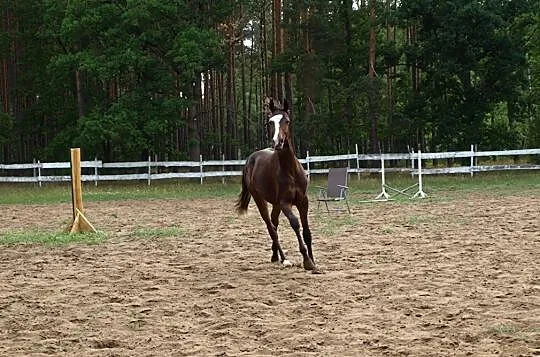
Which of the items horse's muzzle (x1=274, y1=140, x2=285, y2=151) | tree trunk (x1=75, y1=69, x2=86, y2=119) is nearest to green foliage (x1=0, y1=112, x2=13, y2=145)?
tree trunk (x1=75, y1=69, x2=86, y2=119)

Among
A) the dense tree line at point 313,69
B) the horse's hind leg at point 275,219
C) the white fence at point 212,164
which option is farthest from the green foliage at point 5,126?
the horse's hind leg at point 275,219

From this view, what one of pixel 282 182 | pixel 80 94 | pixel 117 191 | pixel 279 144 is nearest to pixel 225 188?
pixel 117 191

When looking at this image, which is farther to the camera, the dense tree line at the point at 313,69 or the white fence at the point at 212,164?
the dense tree line at the point at 313,69

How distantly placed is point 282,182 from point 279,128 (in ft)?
2.35

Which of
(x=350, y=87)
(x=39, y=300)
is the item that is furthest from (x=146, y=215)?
(x=350, y=87)

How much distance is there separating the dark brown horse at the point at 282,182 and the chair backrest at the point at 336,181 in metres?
5.06

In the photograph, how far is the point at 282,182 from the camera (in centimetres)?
792

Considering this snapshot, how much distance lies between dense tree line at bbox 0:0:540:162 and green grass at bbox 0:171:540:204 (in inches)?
139

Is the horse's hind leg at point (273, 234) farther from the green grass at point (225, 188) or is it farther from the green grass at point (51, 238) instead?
the green grass at point (225, 188)

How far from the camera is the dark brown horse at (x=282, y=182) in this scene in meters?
7.64

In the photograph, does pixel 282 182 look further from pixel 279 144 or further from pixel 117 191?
pixel 117 191

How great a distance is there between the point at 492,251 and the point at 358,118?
24622 mm

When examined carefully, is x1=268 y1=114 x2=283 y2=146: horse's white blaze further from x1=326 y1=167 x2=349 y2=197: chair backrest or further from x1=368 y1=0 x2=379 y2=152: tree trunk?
x1=368 y1=0 x2=379 y2=152: tree trunk

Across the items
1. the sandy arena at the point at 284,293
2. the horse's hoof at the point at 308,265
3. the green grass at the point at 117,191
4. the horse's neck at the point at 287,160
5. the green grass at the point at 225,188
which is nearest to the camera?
the sandy arena at the point at 284,293
